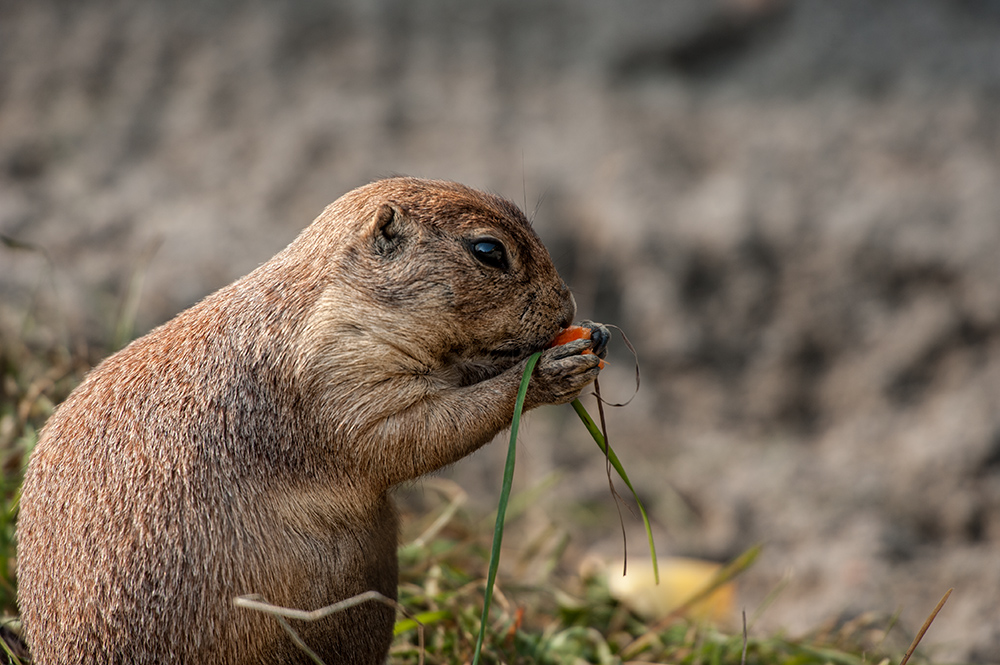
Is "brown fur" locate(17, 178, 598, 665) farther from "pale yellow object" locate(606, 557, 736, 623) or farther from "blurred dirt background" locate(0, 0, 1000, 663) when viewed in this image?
"blurred dirt background" locate(0, 0, 1000, 663)

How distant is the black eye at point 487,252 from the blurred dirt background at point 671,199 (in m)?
2.46

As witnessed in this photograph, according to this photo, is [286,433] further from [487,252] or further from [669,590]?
[669,590]

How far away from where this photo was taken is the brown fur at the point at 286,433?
6.87 ft

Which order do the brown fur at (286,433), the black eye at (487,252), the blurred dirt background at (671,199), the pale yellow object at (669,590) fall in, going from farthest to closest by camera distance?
the blurred dirt background at (671,199) < the pale yellow object at (669,590) < the black eye at (487,252) < the brown fur at (286,433)

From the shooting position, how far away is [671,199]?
546cm

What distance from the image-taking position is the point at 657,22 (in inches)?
234

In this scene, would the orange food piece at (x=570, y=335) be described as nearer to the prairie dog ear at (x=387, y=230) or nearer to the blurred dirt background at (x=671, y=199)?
the prairie dog ear at (x=387, y=230)

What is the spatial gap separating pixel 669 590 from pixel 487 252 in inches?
79.1

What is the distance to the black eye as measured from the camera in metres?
2.38

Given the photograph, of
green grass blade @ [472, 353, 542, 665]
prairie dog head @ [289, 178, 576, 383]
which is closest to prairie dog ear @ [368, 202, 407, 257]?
prairie dog head @ [289, 178, 576, 383]

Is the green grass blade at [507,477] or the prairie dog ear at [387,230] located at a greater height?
the prairie dog ear at [387,230]

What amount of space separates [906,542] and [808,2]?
3.50m

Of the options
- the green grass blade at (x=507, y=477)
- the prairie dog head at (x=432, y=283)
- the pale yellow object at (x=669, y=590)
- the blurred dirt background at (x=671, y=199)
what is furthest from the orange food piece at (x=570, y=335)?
the blurred dirt background at (x=671, y=199)

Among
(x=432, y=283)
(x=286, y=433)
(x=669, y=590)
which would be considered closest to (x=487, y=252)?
(x=432, y=283)
